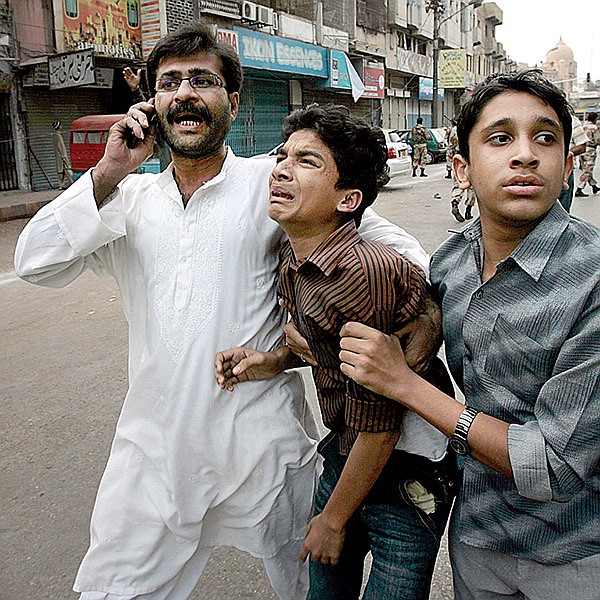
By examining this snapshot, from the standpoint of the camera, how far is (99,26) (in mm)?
14719

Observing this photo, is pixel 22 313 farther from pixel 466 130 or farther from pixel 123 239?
pixel 466 130

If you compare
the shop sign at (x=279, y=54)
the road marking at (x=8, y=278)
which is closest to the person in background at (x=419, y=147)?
the shop sign at (x=279, y=54)

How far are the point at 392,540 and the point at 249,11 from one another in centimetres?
1936

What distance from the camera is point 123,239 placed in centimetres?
190

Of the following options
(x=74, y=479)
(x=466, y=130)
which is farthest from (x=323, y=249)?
(x=74, y=479)

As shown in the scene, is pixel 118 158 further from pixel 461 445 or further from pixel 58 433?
pixel 58 433

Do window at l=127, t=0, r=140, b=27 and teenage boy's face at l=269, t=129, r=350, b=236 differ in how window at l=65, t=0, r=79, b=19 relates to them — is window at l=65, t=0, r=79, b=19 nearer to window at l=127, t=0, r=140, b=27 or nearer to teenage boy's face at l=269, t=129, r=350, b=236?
window at l=127, t=0, r=140, b=27

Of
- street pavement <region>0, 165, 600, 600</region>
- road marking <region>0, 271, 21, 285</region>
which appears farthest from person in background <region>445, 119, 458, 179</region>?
road marking <region>0, 271, 21, 285</region>

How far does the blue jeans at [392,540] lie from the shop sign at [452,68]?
3291 cm

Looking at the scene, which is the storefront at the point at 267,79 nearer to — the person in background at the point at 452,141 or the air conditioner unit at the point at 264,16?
the air conditioner unit at the point at 264,16

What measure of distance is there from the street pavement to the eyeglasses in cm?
171

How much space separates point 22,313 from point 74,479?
3.18 metres

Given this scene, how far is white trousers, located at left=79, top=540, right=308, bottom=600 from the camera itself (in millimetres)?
1748

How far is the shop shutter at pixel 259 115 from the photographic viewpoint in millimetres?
20359
